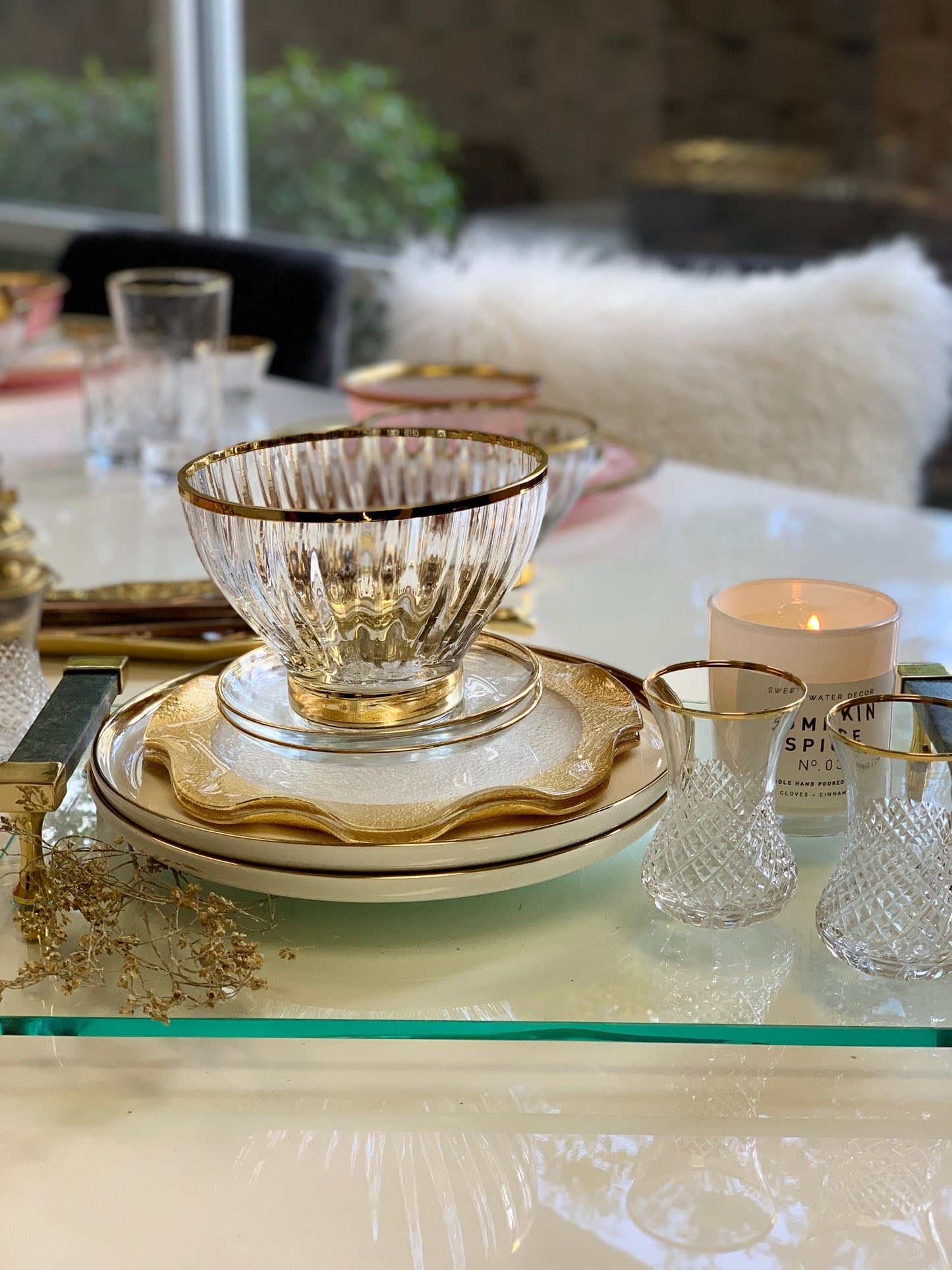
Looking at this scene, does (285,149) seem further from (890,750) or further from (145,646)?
(890,750)

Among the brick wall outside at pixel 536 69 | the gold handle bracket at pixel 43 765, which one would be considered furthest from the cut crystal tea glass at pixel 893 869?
the brick wall outside at pixel 536 69

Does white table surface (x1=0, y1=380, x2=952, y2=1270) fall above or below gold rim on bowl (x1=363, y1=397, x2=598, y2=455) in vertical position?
below

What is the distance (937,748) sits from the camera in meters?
0.50

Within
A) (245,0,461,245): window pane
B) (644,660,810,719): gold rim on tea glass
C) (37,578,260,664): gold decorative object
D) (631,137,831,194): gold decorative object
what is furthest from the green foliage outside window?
(644,660,810,719): gold rim on tea glass

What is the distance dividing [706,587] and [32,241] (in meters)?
3.16

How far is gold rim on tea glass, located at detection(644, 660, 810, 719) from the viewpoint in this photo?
45cm

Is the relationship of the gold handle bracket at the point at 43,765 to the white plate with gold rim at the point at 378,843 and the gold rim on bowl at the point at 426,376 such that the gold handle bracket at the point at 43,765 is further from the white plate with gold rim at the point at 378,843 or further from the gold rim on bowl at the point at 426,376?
the gold rim on bowl at the point at 426,376

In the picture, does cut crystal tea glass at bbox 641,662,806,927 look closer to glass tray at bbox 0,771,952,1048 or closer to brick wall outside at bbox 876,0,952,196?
glass tray at bbox 0,771,952,1048

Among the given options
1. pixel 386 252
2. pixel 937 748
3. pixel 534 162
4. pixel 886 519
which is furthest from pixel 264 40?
pixel 937 748

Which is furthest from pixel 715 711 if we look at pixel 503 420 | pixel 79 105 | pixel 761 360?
pixel 79 105

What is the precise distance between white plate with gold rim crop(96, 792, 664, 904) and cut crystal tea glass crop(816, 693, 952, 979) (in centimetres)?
8

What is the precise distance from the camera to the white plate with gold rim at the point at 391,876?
0.45 meters

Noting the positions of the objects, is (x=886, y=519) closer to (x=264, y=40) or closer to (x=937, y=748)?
(x=937, y=748)

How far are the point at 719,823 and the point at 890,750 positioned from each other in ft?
0.20
